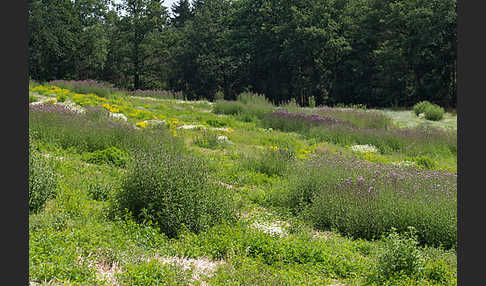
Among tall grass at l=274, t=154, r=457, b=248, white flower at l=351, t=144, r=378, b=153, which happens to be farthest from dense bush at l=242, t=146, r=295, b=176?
white flower at l=351, t=144, r=378, b=153

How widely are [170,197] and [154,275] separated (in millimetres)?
1496

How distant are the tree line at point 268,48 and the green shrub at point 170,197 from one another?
2758 cm

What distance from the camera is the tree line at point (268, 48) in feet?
99.2

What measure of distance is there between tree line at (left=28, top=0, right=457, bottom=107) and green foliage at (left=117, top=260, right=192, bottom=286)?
96.0ft

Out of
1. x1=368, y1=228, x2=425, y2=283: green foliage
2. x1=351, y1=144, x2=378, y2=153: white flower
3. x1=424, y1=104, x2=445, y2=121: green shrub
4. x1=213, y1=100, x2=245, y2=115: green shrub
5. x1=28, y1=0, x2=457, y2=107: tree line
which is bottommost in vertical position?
x1=368, y1=228, x2=425, y2=283: green foliage

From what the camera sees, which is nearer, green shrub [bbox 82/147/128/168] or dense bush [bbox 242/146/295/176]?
green shrub [bbox 82/147/128/168]

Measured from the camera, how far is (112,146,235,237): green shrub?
5.16 m

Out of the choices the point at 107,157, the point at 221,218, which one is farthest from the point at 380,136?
the point at 221,218

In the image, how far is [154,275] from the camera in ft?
12.2

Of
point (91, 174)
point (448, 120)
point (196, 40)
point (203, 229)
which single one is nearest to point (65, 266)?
point (203, 229)

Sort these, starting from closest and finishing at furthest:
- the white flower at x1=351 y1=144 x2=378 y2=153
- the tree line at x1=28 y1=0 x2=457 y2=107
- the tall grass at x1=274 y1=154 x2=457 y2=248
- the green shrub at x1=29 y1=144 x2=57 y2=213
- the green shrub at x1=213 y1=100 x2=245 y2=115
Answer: the green shrub at x1=29 y1=144 x2=57 y2=213 < the tall grass at x1=274 y1=154 x2=457 y2=248 < the white flower at x1=351 y1=144 x2=378 y2=153 < the green shrub at x1=213 y1=100 x2=245 y2=115 < the tree line at x1=28 y1=0 x2=457 y2=107

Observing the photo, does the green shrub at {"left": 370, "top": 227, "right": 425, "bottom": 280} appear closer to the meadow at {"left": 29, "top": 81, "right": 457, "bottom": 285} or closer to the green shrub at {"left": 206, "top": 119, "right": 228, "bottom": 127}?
the meadow at {"left": 29, "top": 81, "right": 457, "bottom": 285}

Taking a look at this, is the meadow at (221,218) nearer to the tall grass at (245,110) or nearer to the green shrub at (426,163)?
the green shrub at (426,163)

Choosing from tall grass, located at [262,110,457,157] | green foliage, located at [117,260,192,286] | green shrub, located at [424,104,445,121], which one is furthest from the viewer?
green shrub, located at [424,104,445,121]
